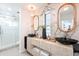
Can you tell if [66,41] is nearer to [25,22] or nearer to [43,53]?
[43,53]

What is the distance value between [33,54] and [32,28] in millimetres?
390

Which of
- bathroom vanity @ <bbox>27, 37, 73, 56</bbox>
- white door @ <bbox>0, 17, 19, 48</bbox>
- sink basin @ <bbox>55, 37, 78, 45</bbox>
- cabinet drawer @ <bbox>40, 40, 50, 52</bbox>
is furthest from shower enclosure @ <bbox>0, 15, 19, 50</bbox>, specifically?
sink basin @ <bbox>55, 37, 78, 45</bbox>

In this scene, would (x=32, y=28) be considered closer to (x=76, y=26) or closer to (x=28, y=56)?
(x=28, y=56)

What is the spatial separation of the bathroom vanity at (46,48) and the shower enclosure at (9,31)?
23 cm

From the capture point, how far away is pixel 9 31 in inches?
63.1

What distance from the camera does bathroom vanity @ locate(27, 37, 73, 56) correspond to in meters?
1.39

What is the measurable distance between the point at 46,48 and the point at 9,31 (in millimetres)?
616

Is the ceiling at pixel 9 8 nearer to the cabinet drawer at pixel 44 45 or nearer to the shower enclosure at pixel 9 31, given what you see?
the shower enclosure at pixel 9 31

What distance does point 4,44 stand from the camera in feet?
5.22

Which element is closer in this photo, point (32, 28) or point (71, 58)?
point (71, 58)

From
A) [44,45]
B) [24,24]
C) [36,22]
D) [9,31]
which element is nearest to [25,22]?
[24,24]

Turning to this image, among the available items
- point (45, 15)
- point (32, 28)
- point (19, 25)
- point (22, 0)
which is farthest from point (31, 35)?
point (22, 0)

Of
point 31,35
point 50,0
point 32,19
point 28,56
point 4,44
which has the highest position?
point 50,0

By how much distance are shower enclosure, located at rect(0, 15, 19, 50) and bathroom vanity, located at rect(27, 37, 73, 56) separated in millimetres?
226
